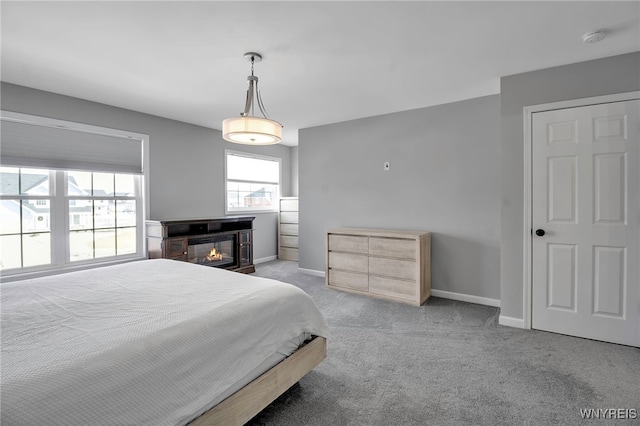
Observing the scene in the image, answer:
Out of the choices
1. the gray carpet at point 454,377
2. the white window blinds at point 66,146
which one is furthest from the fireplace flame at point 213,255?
the gray carpet at point 454,377

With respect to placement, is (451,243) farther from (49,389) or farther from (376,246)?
(49,389)

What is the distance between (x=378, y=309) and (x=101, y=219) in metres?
3.62

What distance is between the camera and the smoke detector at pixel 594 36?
220cm

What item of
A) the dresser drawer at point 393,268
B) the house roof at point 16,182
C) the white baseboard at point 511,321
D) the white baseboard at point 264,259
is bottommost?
the white baseboard at point 511,321

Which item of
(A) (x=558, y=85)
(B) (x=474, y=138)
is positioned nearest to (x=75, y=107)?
(B) (x=474, y=138)

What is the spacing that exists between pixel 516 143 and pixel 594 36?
37.6 inches

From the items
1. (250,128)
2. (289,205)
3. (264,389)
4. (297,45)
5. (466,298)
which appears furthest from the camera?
(289,205)

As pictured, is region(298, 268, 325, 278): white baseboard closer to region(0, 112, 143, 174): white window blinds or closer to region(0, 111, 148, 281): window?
region(0, 111, 148, 281): window

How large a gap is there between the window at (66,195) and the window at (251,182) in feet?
5.07

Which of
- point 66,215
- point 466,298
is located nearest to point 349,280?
point 466,298

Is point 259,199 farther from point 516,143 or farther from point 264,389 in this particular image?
point 264,389

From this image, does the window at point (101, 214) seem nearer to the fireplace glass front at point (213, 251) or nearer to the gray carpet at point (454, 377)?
the fireplace glass front at point (213, 251)

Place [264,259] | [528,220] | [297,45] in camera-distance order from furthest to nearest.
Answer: [264,259]
[528,220]
[297,45]

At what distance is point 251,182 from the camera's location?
19.0 ft
